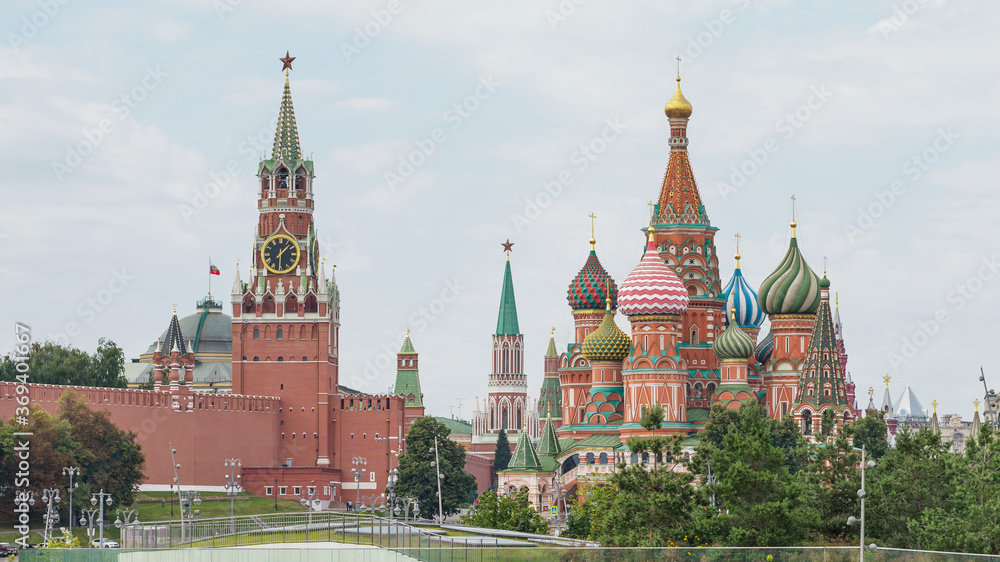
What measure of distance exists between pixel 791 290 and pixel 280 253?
44.0 m

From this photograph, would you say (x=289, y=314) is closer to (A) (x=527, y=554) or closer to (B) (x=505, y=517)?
(B) (x=505, y=517)

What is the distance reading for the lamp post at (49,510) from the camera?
285ft

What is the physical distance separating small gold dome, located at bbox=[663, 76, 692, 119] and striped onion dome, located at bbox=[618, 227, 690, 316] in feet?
41.4

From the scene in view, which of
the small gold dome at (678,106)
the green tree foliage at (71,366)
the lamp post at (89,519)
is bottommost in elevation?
the lamp post at (89,519)

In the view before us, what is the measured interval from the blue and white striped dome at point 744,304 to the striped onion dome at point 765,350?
2987 mm

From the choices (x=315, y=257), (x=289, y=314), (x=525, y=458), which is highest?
(x=315, y=257)

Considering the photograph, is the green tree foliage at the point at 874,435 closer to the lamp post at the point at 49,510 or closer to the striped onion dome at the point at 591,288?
the striped onion dome at the point at 591,288

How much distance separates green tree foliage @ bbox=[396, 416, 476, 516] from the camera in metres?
119

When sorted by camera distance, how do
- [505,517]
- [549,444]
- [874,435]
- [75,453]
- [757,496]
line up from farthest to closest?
[549,444], [874,435], [75,453], [505,517], [757,496]

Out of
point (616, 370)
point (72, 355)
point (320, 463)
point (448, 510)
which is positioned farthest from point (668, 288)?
point (72, 355)

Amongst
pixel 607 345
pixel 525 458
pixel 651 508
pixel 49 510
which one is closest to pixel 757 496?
pixel 651 508

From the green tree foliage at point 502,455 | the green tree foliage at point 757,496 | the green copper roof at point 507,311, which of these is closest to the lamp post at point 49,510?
the green tree foliage at point 757,496

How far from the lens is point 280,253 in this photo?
464 ft

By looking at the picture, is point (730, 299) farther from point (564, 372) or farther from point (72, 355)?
point (72, 355)
